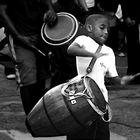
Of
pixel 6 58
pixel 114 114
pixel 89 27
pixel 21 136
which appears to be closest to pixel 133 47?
pixel 6 58

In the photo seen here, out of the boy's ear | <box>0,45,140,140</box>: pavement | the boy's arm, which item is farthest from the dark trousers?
the boy's arm

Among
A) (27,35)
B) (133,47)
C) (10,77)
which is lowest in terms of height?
(10,77)

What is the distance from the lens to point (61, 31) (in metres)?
5.25

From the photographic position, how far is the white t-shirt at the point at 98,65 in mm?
4320

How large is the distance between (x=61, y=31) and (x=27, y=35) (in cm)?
33

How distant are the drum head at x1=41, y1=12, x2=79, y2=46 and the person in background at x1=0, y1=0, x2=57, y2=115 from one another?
0.20ft

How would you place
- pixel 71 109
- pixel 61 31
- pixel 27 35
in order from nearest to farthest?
pixel 71 109, pixel 61 31, pixel 27 35

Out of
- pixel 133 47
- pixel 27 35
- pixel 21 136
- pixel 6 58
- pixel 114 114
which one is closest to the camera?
pixel 27 35

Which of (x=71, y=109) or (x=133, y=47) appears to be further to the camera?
(x=133, y=47)

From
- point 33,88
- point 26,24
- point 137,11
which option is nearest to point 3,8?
point 26,24

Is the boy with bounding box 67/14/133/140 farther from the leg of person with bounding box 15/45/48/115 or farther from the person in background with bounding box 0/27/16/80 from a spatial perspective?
the person in background with bounding box 0/27/16/80

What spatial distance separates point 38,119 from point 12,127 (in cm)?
197

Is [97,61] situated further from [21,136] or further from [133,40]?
[133,40]

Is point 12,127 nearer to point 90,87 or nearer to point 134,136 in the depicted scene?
point 134,136
